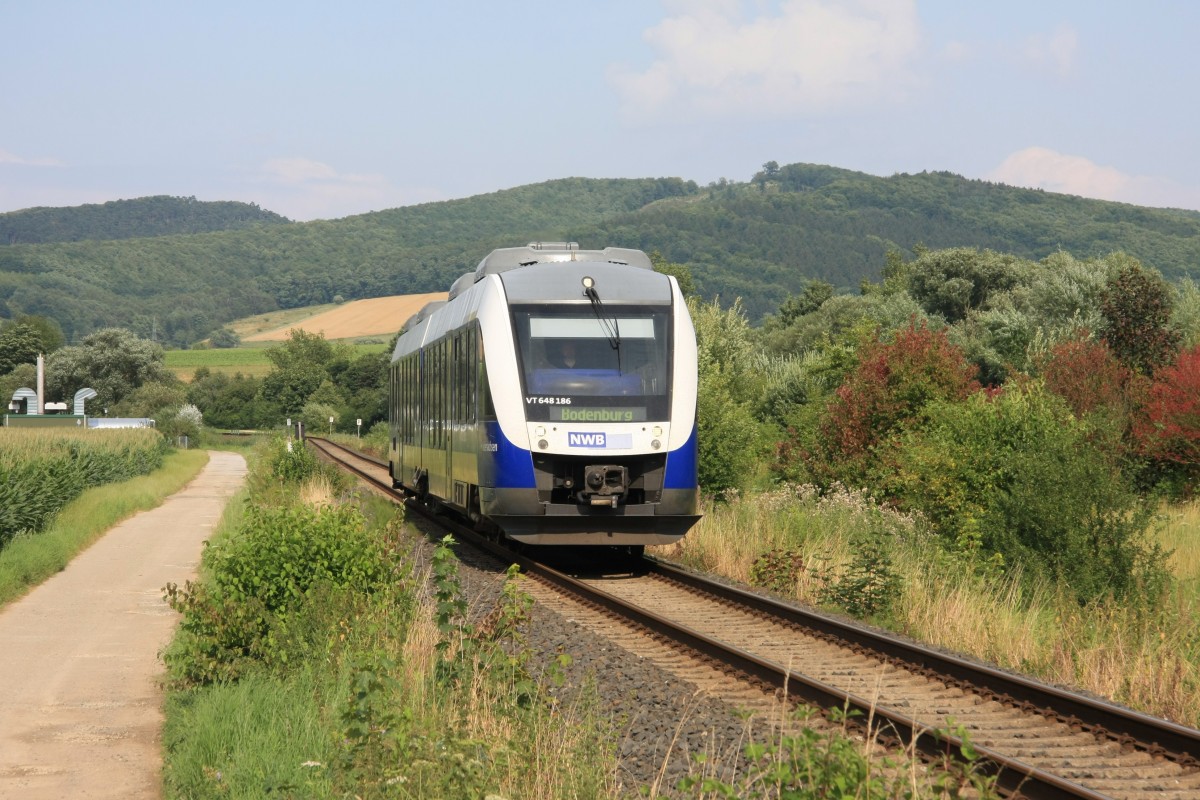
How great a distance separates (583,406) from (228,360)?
5460 inches

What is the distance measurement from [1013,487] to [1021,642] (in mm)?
4992

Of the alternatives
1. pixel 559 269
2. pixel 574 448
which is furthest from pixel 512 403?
pixel 559 269

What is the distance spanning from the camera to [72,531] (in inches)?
862

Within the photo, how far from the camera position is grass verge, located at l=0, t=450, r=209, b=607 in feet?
54.9

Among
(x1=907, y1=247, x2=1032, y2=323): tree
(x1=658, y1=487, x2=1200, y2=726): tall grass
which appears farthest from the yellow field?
(x1=658, y1=487, x2=1200, y2=726): tall grass

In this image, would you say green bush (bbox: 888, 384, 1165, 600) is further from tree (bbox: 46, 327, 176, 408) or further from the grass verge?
tree (bbox: 46, 327, 176, 408)

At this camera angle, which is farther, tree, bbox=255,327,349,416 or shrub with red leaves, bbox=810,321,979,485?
tree, bbox=255,327,349,416

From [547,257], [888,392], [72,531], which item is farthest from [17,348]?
[547,257]

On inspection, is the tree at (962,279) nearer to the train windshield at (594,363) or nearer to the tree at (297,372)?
the train windshield at (594,363)

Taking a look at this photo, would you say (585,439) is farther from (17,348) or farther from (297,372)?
(17,348)

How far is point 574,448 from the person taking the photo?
48.4 feet

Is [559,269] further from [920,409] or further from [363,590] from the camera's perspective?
[920,409]

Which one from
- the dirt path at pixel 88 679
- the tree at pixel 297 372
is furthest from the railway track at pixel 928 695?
the tree at pixel 297 372

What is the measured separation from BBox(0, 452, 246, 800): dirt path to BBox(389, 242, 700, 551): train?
4.15 meters
